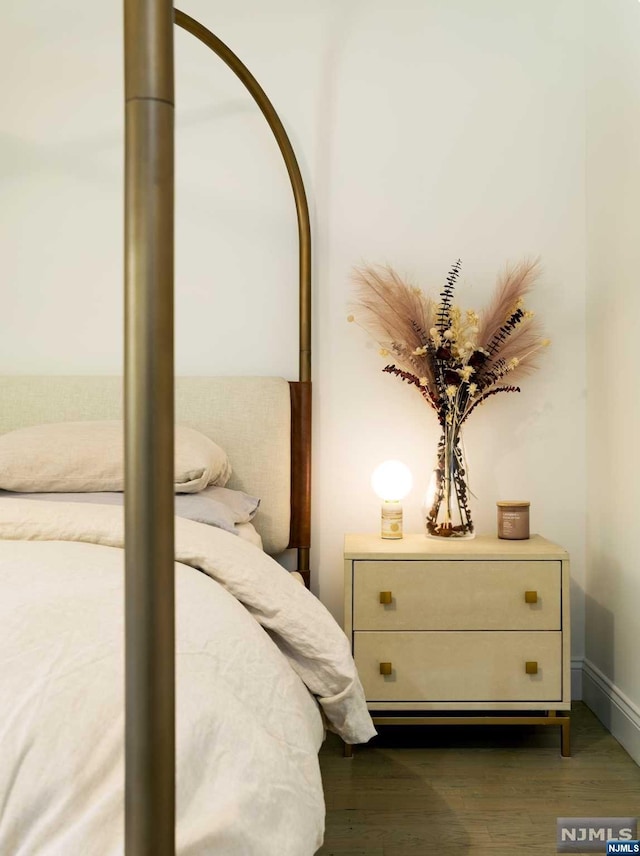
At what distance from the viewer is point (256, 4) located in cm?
264

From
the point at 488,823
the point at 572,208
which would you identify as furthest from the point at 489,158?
the point at 488,823

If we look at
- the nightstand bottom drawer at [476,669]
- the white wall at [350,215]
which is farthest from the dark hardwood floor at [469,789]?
the white wall at [350,215]

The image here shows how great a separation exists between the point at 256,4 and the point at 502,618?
7.19ft

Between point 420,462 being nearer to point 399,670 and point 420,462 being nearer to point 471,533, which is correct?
point 471,533

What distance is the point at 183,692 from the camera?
958mm

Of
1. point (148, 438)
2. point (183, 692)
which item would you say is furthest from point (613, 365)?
point (148, 438)

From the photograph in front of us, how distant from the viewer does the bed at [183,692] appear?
837 millimetres

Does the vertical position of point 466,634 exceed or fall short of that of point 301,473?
it falls short

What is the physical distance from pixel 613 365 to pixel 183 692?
1.82 metres

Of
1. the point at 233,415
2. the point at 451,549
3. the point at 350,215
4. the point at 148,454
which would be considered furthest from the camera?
the point at 350,215

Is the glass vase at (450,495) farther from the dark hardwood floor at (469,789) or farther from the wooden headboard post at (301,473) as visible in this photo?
the dark hardwood floor at (469,789)

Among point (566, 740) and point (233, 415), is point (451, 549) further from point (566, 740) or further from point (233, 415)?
point (233, 415)

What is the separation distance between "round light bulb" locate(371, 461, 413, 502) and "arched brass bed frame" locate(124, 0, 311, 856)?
6.10 feet

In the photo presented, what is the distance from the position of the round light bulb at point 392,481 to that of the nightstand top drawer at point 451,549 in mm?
148
